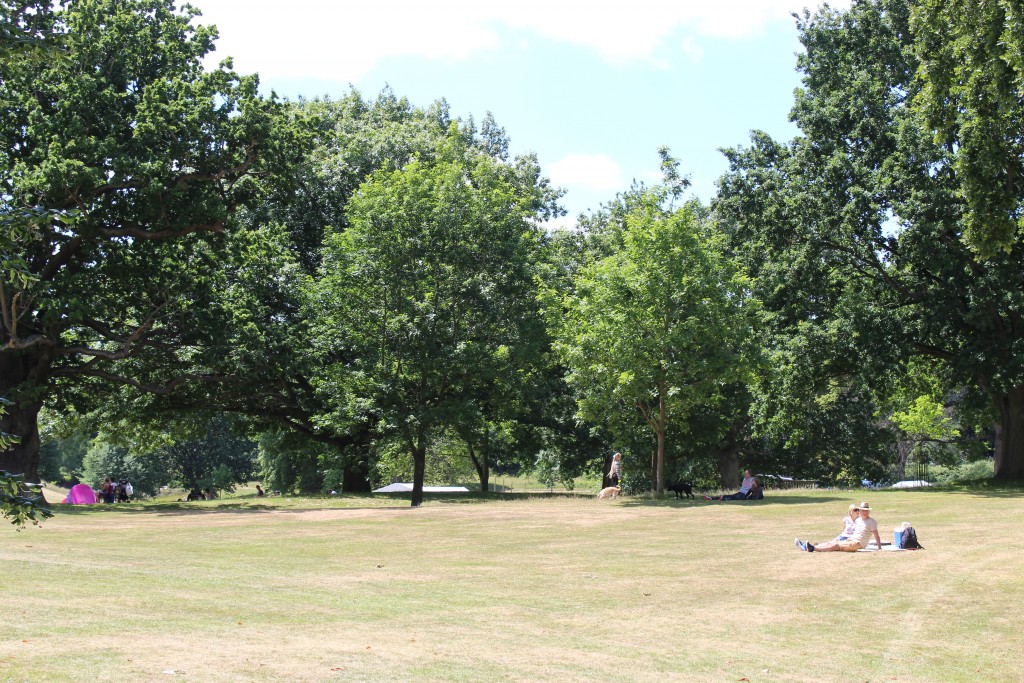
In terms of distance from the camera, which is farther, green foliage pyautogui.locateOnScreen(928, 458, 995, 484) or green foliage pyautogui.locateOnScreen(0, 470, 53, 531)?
green foliage pyautogui.locateOnScreen(928, 458, 995, 484)

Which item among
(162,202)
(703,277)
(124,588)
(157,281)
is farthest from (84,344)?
(124,588)

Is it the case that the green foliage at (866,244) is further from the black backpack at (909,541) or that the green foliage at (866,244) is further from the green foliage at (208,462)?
the green foliage at (208,462)

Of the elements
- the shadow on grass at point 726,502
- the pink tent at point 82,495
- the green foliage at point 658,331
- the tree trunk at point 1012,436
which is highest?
the green foliage at point 658,331

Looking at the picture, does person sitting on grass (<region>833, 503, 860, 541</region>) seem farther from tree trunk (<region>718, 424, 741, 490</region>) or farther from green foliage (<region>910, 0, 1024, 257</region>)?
tree trunk (<region>718, 424, 741, 490</region>)

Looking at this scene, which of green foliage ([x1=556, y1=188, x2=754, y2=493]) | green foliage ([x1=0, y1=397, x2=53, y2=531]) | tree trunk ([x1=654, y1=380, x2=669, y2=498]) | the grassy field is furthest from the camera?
tree trunk ([x1=654, y1=380, x2=669, y2=498])

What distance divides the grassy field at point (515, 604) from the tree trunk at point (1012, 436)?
1463 centimetres

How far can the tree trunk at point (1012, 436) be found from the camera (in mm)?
36688

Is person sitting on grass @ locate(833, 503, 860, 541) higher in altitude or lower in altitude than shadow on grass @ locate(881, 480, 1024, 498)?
lower

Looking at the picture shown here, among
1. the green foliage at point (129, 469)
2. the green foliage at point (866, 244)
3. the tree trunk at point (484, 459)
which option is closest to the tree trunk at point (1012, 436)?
the green foliage at point (866, 244)

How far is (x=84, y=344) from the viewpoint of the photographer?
119 feet

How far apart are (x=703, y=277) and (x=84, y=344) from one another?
73.8ft

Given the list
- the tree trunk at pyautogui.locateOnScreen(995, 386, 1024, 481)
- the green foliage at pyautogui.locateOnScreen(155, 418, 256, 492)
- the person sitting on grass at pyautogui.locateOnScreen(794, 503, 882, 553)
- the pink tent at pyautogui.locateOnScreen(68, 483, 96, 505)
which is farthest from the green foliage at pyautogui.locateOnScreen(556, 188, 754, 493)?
the green foliage at pyautogui.locateOnScreen(155, 418, 256, 492)

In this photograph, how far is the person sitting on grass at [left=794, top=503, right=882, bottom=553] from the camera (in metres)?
18.2

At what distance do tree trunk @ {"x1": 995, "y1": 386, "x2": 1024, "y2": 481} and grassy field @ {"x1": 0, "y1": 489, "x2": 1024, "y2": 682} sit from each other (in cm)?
1463
